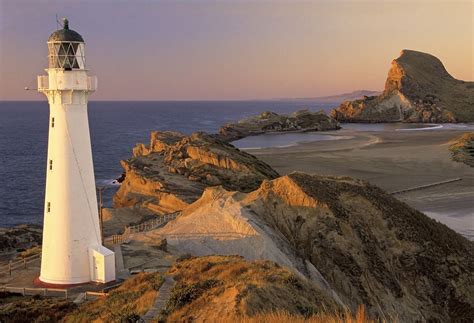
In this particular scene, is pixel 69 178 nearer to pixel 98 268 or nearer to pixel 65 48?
pixel 98 268

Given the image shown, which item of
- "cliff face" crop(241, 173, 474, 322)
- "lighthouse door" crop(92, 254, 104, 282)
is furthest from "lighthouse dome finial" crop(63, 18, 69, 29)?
"cliff face" crop(241, 173, 474, 322)

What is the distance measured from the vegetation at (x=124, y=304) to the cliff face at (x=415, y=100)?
13996 centimetres

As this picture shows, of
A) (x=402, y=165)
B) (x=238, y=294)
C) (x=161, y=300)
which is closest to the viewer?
(x=238, y=294)

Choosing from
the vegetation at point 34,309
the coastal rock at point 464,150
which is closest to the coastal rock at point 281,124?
the coastal rock at point 464,150

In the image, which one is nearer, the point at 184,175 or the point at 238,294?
the point at 238,294

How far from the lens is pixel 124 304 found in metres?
14.6

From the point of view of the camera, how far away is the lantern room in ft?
56.7

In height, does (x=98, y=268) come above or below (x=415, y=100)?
below

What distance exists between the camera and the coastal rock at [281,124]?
122 metres

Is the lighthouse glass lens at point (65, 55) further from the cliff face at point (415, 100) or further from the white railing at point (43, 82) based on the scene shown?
the cliff face at point (415, 100)

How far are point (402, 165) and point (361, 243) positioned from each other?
43.7m

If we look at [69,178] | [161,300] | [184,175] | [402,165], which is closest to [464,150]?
[402,165]

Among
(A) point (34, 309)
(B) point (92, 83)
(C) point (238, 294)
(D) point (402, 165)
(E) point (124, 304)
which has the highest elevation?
(B) point (92, 83)

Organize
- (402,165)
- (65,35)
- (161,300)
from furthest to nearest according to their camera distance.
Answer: (402,165) → (65,35) → (161,300)
